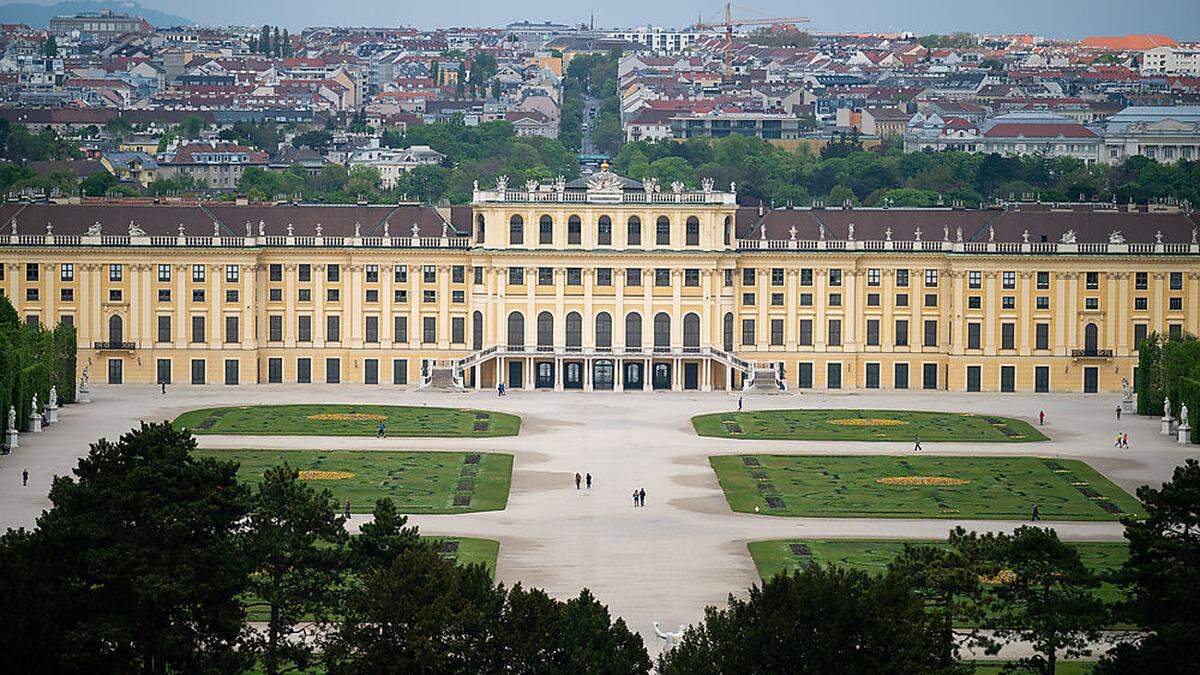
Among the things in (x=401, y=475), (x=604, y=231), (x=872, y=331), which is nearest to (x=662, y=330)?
(x=604, y=231)

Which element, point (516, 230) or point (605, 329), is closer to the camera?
point (605, 329)

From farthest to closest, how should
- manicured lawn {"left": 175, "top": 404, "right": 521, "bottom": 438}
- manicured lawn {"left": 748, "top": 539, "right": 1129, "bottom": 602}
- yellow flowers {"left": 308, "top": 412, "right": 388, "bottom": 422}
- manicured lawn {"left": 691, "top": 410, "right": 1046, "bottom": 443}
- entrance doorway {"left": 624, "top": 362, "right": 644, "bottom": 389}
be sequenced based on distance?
entrance doorway {"left": 624, "top": 362, "right": 644, "bottom": 389} → yellow flowers {"left": 308, "top": 412, "right": 388, "bottom": 422} → manicured lawn {"left": 691, "top": 410, "right": 1046, "bottom": 443} → manicured lawn {"left": 175, "top": 404, "right": 521, "bottom": 438} → manicured lawn {"left": 748, "top": 539, "right": 1129, "bottom": 602}

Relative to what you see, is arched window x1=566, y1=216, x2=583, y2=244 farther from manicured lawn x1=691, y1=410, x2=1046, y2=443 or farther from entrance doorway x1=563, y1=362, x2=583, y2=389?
manicured lawn x1=691, y1=410, x2=1046, y2=443

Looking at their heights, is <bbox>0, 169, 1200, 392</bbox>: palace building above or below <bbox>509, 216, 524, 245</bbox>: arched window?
below

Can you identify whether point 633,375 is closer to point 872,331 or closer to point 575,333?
point 575,333

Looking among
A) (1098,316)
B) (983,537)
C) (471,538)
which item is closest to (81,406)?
(471,538)

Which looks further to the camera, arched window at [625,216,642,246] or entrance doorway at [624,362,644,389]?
arched window at [625,216,642,246]

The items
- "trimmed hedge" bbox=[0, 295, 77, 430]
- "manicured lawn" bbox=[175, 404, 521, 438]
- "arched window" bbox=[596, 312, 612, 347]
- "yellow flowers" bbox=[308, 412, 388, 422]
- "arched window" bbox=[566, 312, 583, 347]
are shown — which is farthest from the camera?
"arched window" bbox=[596, 312, 612, 347]

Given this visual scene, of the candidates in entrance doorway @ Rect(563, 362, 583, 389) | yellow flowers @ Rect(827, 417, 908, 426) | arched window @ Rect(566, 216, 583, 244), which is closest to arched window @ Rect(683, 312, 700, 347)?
entrance doorway @ Rect(563, 362, 583, 389)
